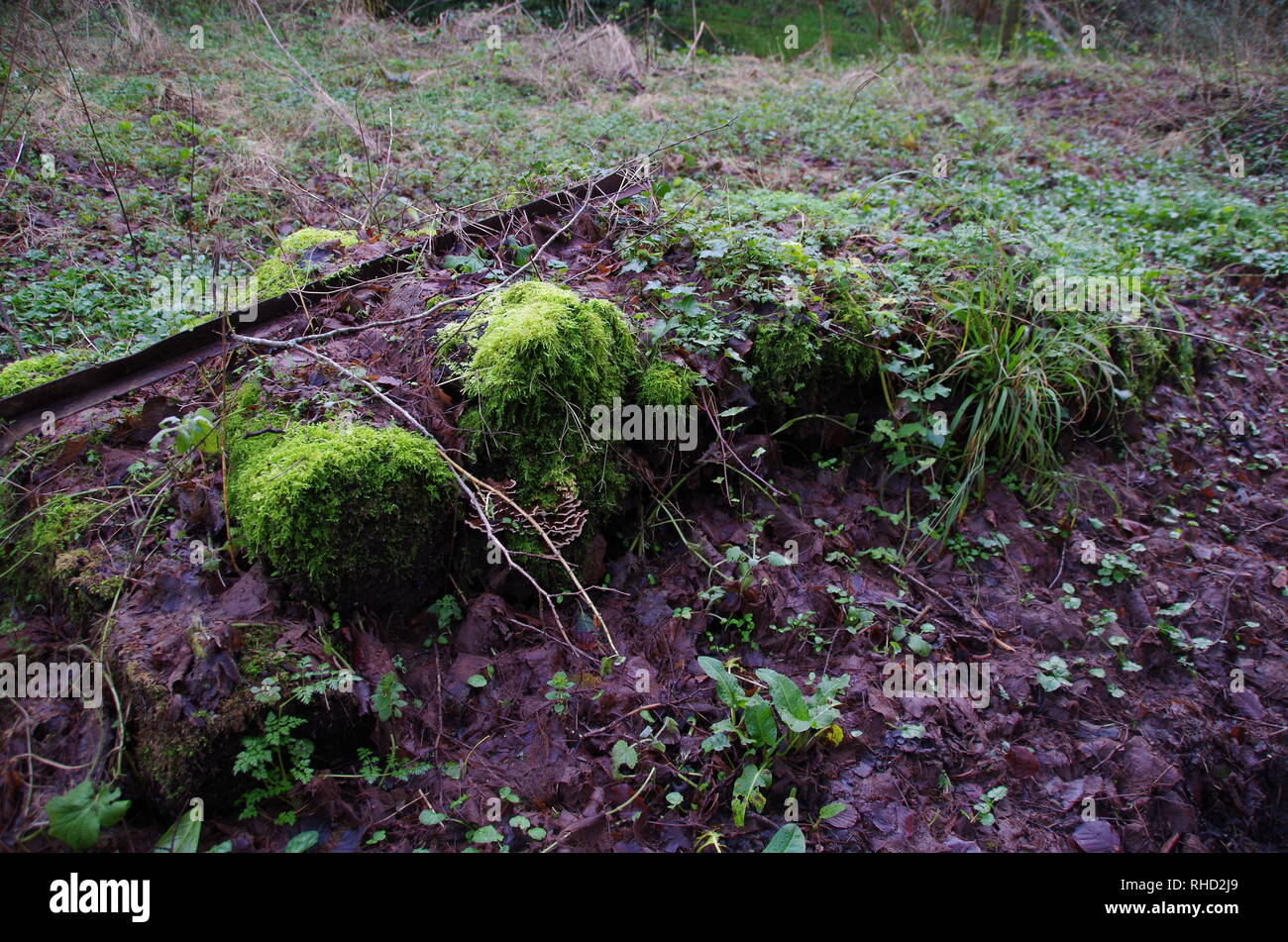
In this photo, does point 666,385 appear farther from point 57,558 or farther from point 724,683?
point 57,558

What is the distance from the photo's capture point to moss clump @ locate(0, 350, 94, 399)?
2932 millimetres

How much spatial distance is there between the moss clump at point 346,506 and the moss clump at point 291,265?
117 cm

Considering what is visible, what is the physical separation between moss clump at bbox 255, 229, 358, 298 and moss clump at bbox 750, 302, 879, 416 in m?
2.23

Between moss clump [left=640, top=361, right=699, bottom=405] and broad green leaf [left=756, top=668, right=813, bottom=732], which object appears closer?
broad green leaf [left=756, top=668, right=813, bottom=732]

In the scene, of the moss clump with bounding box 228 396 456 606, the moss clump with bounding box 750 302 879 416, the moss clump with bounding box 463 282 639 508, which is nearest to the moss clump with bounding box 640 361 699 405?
the moss clump with bounding box 463 282 639 508

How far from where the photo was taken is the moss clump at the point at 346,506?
2338 mm

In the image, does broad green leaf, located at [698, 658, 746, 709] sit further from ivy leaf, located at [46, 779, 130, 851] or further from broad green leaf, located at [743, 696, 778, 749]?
ivy leaf, located at [46, 779, 130, 851]

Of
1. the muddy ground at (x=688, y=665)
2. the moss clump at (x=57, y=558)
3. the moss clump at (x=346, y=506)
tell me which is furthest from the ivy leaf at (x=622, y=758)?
the moss clump at (x=57, y=558)

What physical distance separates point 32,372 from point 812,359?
10.9 ft

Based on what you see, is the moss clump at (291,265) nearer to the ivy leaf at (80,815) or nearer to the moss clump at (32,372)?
the moss clump at (32,372)

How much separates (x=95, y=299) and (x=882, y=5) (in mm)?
12855

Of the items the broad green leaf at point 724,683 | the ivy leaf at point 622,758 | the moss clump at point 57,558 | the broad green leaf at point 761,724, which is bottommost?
the ivy leaf at point 622,758

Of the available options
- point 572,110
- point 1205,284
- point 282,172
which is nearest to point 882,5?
point 572,110

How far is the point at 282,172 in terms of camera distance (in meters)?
5.66
